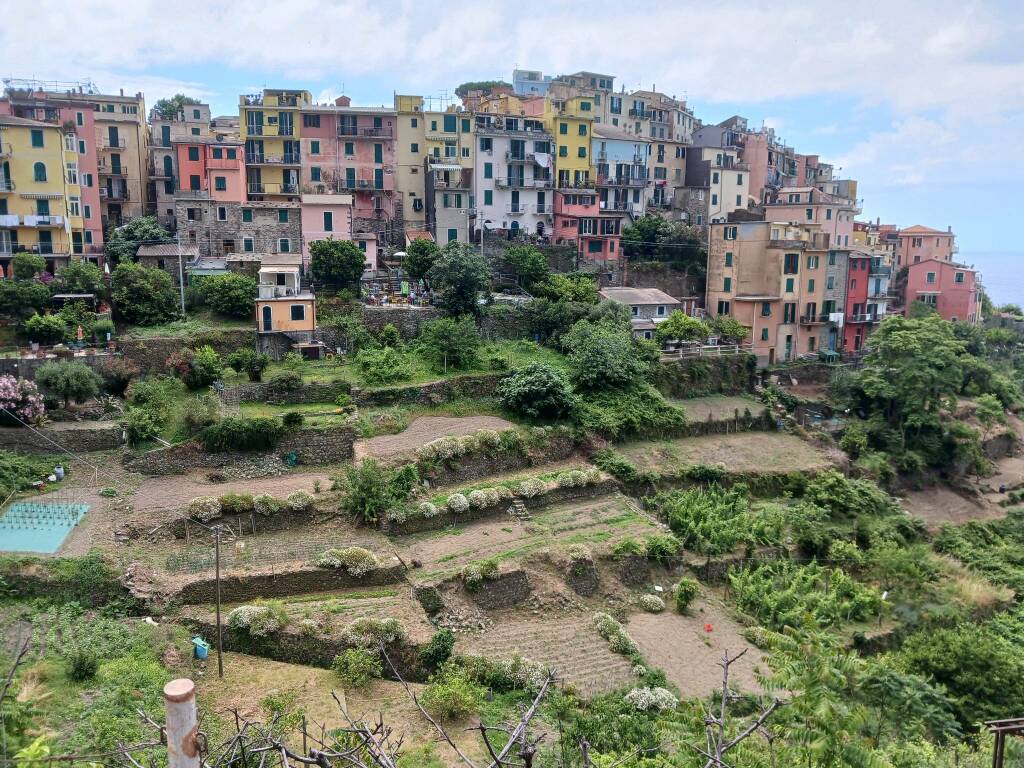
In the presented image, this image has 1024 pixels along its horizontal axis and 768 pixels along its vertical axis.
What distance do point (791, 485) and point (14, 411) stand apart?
97.0 feet

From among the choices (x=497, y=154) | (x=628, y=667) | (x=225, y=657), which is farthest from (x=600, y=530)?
(x=497, y=154)

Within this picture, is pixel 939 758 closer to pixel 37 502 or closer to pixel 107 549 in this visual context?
pixel 107 549

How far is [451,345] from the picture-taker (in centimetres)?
3581

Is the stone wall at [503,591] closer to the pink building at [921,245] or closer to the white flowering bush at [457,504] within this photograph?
the white flowering bush at [457,504]

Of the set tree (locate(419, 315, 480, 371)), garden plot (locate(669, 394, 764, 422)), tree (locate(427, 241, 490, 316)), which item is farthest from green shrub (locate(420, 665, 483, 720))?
tree (locate(427, 241, 490, 316))

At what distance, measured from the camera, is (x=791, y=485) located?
34844 mm

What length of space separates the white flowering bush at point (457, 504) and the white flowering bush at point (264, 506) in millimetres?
5594

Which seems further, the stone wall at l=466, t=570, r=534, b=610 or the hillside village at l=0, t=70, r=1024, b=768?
the stone wall at l=466, t=570, r=534, b=610

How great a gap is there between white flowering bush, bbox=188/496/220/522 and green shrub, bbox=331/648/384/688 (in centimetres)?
711

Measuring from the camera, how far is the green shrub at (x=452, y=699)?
64.5ft

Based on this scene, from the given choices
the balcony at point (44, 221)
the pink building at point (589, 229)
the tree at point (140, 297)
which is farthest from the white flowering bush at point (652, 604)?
the balcony at point (44, 221)

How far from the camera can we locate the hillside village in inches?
773

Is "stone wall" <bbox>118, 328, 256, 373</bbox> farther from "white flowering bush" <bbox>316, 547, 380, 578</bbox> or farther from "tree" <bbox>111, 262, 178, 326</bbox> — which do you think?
"white flowering bush" <bbox>316, 547, 380, 578</bbox>

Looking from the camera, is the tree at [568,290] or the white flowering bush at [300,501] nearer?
the white flowering bush at [300,501]
